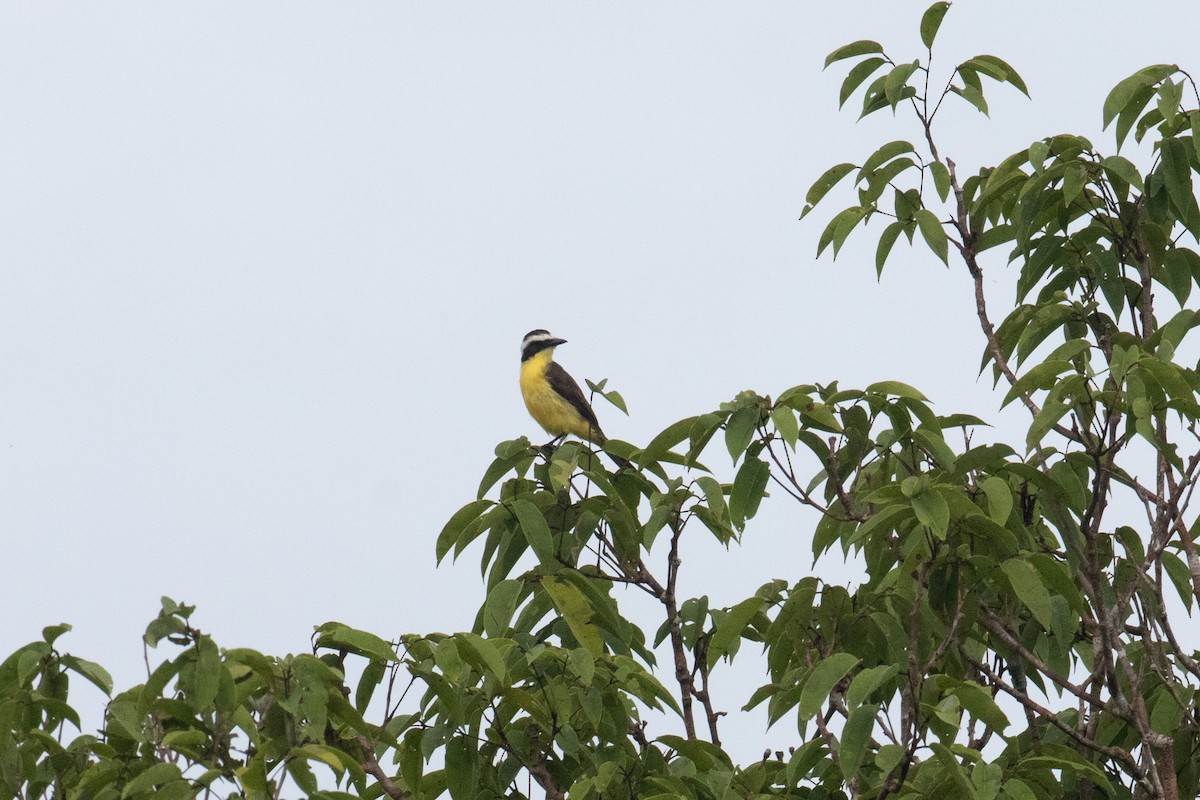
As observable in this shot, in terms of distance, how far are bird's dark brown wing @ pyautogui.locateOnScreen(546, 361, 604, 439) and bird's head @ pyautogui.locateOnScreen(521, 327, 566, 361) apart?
45cm

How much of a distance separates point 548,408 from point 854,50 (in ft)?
21.9

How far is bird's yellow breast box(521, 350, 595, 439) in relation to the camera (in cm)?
1190

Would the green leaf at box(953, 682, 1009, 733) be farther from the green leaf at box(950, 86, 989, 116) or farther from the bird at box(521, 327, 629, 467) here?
the bird at box(521, 327, 629, 467)

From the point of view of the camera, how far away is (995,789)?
3531mm

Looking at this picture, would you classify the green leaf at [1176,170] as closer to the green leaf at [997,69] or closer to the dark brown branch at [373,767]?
the green leaf at [997,69]

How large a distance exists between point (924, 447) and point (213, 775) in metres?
2.23

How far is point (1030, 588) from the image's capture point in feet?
12.9

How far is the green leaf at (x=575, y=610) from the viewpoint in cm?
455

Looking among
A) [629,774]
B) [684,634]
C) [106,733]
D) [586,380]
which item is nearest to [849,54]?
[586,380]

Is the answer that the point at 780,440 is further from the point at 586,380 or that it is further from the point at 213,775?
the point at 213,775

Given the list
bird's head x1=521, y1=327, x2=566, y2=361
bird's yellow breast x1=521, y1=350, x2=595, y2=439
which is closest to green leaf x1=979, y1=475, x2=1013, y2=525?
bird's yellow breast x1=521, y1=350, x2=595, y2=439

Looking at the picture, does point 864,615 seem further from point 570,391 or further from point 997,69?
point 570,391

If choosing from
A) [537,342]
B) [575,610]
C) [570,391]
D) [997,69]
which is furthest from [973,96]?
[537,342]

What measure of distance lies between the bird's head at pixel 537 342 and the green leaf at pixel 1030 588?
29.3 ft
